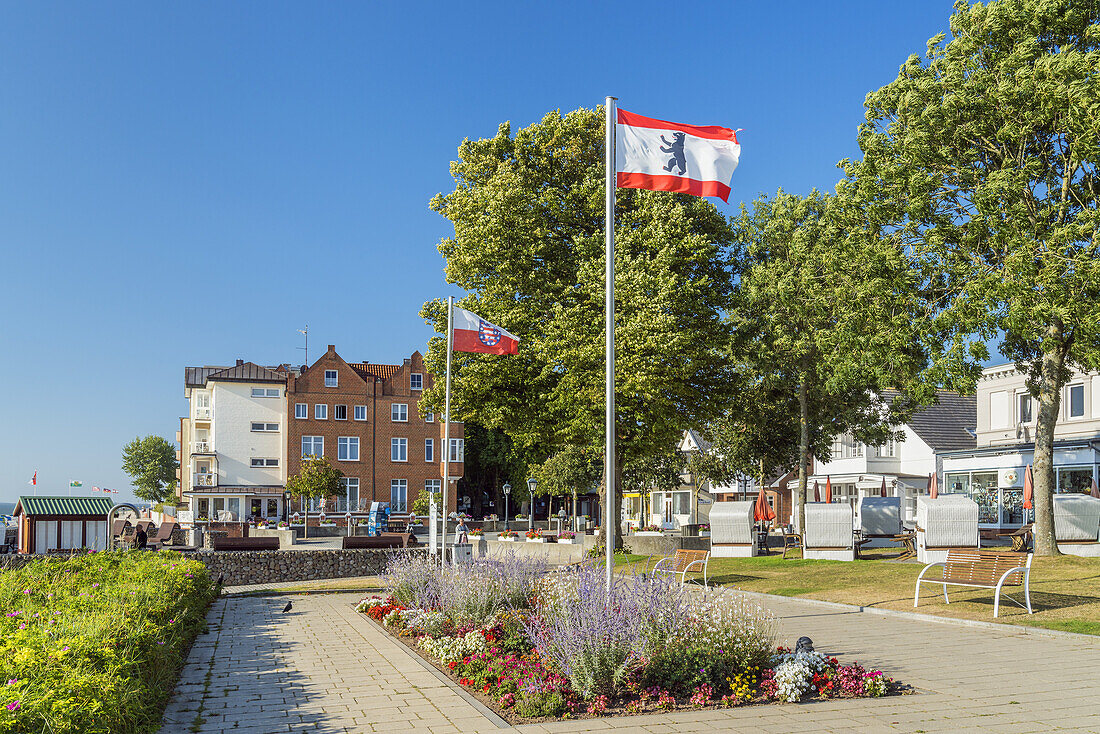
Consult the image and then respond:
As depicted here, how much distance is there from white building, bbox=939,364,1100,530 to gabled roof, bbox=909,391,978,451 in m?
8.39

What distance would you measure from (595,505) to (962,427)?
44.7 m

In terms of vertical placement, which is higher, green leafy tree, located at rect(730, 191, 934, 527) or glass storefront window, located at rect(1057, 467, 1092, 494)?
green leafy tree, located at rect(730, 191, 934, 527)

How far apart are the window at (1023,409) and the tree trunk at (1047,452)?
20.5 meters

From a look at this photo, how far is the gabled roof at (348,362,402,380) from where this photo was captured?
76.2 meters

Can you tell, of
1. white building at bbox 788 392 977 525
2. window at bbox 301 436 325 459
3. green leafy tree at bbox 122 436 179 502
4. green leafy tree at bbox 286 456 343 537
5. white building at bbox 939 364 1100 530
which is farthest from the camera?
green leafy tree at bbox 122 436 179 502

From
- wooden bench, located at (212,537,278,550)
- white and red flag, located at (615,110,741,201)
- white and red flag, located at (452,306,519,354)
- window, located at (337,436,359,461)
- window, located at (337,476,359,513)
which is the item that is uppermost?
white and red flag, located at (615,110,741,201)

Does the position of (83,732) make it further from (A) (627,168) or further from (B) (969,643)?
(B) (969,643)

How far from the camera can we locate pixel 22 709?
5.23 meters

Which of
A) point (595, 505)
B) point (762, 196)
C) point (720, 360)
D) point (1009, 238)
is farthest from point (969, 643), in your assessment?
point (595, 505)

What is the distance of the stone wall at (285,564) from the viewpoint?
2544cm

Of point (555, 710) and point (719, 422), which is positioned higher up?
point (719, 422)

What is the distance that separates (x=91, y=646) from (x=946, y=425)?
55.7m

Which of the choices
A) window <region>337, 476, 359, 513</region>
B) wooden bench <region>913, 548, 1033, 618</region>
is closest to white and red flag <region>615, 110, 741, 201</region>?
wooden bench <region>913, 548, 1033, 618</region>

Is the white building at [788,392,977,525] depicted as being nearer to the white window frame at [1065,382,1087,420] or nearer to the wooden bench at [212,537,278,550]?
the white window frame at [1065,382,1087,420]
